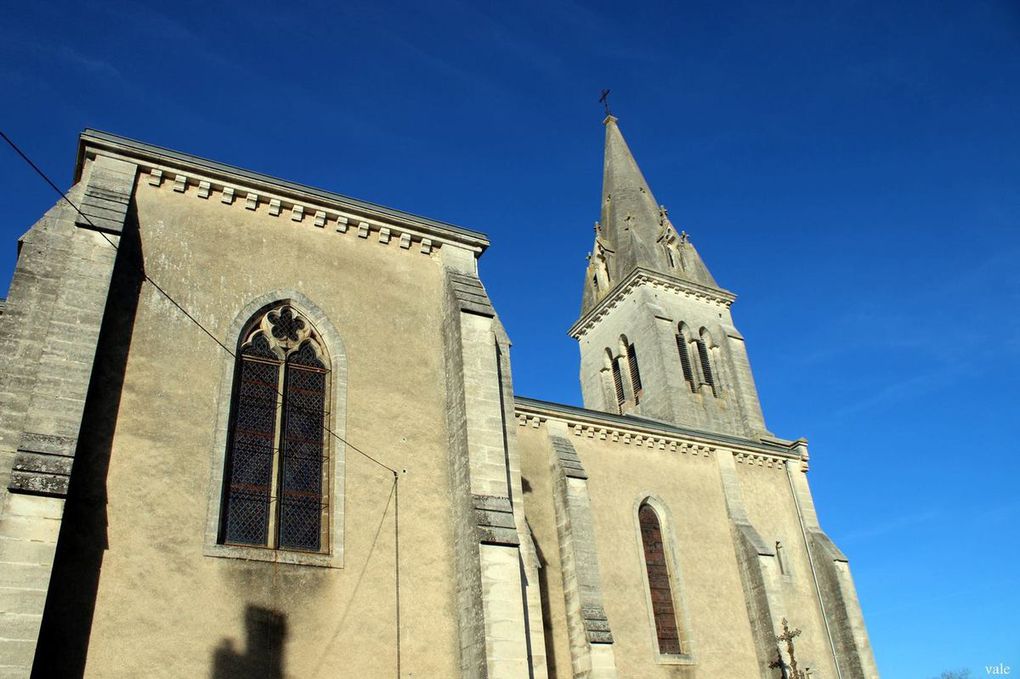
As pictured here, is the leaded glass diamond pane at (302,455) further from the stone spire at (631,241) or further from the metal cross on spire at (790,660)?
the stone spire at (631,241)

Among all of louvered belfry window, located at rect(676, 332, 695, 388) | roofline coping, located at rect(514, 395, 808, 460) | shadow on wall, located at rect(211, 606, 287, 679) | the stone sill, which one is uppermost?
louvered belfry window, located at rect(676, 332, 695, 388)

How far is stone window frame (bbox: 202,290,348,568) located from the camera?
1008 cm

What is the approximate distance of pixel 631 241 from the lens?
33938 mm

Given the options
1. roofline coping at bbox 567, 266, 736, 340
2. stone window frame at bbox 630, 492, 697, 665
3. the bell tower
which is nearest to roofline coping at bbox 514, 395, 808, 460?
stone window frame at bbox 630, 492, 697, 665

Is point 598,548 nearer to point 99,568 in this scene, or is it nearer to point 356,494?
point 356,494

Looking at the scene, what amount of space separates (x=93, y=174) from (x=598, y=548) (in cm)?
1311

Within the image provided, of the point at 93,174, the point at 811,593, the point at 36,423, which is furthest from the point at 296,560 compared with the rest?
the point at 811,593

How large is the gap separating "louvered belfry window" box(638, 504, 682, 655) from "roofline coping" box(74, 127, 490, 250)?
9.55 m

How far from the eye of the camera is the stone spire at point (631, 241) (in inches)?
1325

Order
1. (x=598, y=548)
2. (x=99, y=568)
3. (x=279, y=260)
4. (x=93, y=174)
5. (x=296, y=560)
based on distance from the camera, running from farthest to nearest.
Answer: (x=598, y=548), (x=279, y=260), (x=93, y=174), (x=296, y=560), (x=99, y=568)

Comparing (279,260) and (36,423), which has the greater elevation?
(279,260)

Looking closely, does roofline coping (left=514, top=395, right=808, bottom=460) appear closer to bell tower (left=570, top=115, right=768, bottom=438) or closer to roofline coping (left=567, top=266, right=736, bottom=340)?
bell tower (left=570, top=115, right=768, bottom=438)

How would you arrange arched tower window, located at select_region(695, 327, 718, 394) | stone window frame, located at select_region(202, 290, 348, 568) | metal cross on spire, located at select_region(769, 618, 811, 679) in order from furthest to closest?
arched tower window, located at select_region(695, 327, 718, 394), metal cross on spire, located at select_region(769, 618, 811, 679), stone window frame, located at select_region(202, 290, 348, 568)

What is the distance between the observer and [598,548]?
1841cm
